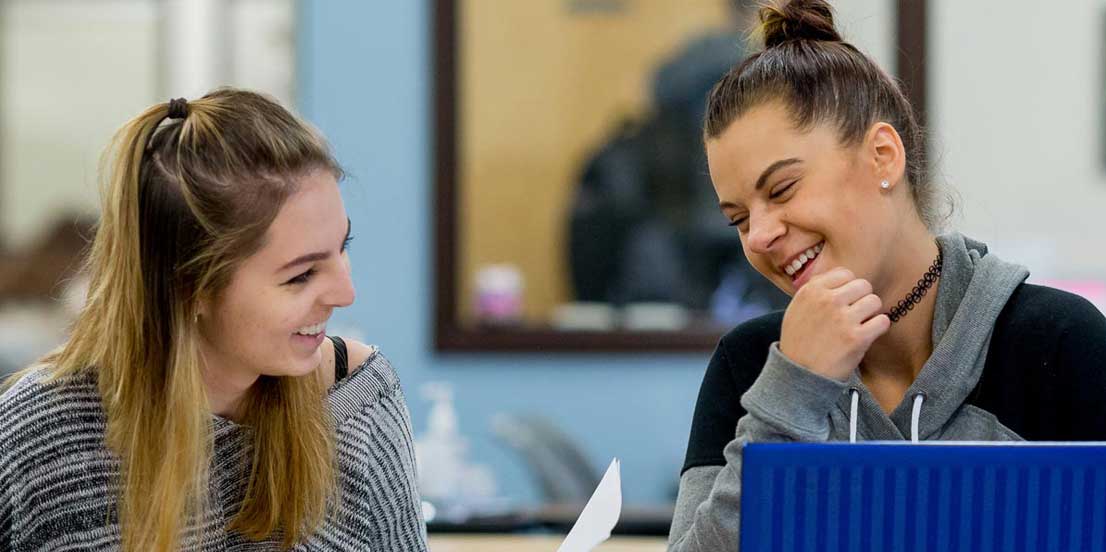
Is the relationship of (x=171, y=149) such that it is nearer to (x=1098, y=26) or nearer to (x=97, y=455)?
(x=97, y=455)

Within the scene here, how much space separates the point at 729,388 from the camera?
58.7 inches

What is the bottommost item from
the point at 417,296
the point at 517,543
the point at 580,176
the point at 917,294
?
the point at 417,296

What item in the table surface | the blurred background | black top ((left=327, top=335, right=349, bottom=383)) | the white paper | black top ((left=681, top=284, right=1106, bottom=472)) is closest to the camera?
the white paper

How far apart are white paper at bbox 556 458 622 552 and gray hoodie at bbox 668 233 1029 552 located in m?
0.11

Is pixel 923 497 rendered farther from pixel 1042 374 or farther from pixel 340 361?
pixel 340 361

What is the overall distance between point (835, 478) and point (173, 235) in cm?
80

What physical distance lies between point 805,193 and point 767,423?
25 cm

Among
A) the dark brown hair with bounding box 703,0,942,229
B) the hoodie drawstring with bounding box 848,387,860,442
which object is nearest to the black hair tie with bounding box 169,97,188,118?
the dark brown hair with bounding box 703,0,942,229

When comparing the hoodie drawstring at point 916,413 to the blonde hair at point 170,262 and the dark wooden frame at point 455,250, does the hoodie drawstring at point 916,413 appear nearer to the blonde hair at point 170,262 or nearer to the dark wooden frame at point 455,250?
the blonde hair at point 170,262

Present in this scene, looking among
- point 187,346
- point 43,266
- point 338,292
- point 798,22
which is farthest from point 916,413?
point 43,266

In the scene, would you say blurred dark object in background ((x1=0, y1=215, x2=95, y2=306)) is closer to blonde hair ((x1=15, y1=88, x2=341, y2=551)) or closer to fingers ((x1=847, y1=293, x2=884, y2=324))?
blonde hair ((x1=15, y1=88, x2=341, y2=551))

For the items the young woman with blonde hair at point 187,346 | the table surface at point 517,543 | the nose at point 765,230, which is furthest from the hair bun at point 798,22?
the table surface at point 517,543

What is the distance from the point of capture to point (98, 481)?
1433 millimetres

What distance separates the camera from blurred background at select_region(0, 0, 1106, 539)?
4.29 metres
